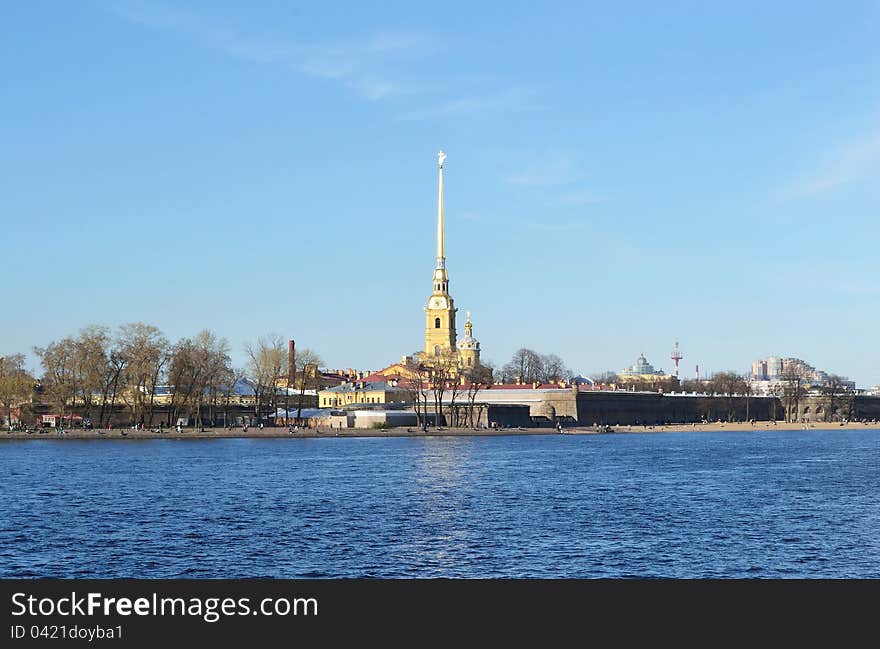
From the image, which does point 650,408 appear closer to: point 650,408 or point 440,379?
point 650,408

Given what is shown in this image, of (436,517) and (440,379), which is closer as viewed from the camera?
(436,517)

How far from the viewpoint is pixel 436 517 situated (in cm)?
4594

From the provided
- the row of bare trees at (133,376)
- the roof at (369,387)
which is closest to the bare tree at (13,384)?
the row of bare trees at (133,376)

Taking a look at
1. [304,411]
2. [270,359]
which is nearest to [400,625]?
[270,359]

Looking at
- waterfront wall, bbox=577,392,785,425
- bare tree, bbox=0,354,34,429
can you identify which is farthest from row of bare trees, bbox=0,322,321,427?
waterfront wall, bbox=577,392,785,425

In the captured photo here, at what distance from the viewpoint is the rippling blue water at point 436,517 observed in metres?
34.4

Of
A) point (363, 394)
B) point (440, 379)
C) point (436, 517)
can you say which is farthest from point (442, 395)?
point (436, 517)

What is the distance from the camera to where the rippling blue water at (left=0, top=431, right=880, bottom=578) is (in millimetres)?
34375

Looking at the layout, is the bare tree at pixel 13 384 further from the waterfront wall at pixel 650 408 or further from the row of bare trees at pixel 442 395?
the waterfront wall at pixel 650 408

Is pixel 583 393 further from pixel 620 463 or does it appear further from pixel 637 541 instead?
pixel 637 541

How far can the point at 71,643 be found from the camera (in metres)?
19.2

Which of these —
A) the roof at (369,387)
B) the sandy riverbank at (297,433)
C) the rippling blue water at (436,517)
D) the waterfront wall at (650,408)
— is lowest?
the rippling blue water at (436,517)

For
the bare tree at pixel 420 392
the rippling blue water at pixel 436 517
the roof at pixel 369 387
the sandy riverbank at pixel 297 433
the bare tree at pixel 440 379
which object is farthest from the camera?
the roof at pixel 369 387

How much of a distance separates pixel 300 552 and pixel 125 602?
50.7ft
